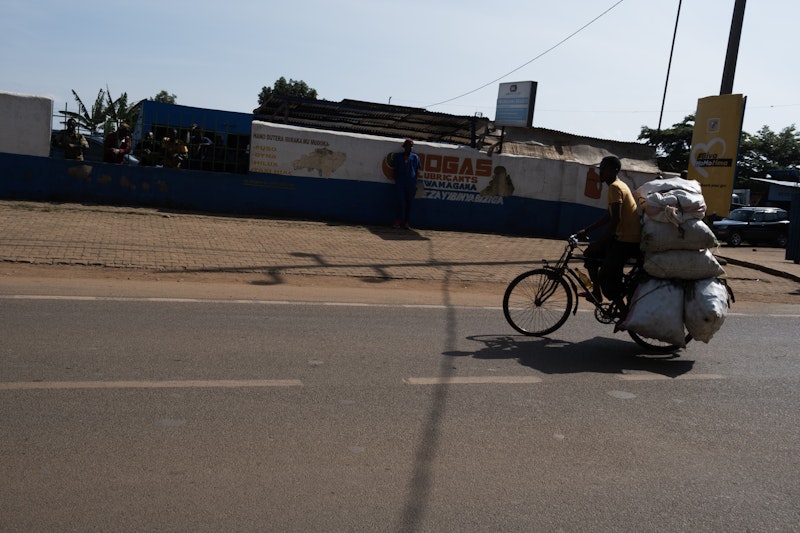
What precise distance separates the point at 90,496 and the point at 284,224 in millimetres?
12696

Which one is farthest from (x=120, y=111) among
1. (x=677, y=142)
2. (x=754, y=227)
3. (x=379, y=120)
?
(x=677, y=142)

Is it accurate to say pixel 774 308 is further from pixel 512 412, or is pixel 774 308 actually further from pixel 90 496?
pixel 90 496

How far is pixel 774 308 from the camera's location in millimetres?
11562

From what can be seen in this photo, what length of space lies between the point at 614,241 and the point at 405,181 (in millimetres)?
9980

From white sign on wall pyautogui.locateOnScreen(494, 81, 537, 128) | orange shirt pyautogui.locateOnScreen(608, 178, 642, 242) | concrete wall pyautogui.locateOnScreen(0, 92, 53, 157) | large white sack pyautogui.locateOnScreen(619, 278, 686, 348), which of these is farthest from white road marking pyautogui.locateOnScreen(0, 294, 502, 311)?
white sign on wall pyautogui.locateOnScreen(494, 81, 537, 128)

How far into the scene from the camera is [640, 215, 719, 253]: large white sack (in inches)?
281

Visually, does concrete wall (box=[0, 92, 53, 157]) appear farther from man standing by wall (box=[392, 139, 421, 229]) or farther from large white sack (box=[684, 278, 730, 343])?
large white sack (box=[684, 278, 730, 343])

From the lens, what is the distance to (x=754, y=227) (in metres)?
27.6

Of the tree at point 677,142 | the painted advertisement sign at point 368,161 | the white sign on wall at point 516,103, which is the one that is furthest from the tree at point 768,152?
the painted advertisement sign at point 368,161

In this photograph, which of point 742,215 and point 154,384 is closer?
point 154,384

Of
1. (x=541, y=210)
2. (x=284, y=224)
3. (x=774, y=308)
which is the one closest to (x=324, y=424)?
(x=774, y=308)

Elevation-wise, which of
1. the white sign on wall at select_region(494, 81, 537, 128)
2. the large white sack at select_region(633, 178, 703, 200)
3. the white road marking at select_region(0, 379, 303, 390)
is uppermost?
the white sign on wall at select_region(494, 81, 537, 128)

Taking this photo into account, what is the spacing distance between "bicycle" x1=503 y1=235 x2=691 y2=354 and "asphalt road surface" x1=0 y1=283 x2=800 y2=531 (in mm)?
206

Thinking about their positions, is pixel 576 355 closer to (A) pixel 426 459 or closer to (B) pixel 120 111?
(A) pixel 426 459
